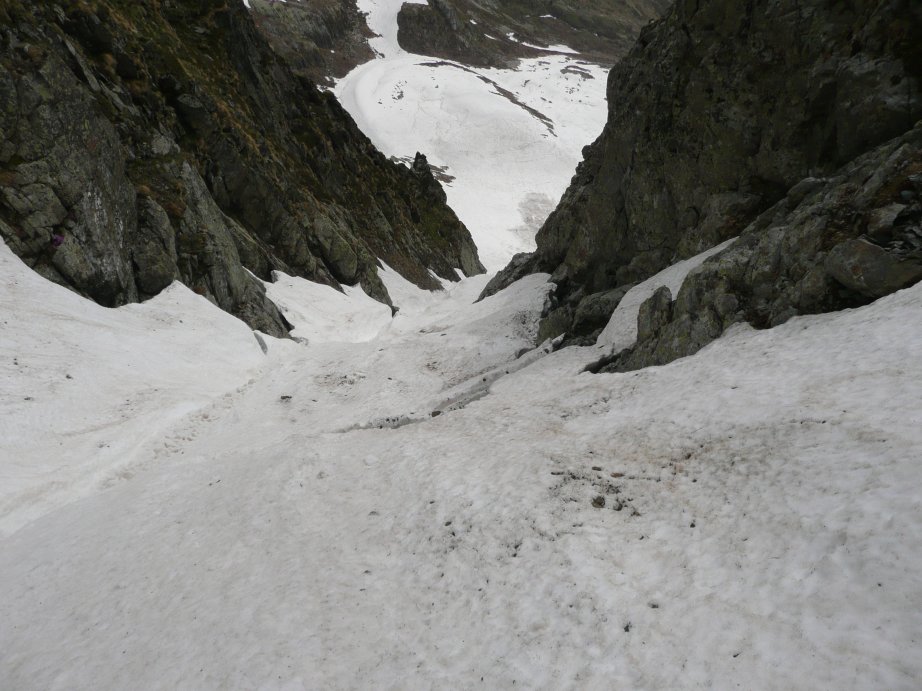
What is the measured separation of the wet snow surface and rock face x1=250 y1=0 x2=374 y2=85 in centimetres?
14423

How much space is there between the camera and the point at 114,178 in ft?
76.8

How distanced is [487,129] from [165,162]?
10615 centimetres

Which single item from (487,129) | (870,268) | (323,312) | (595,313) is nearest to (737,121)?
(595,313)

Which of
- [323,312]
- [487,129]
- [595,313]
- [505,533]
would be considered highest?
[487,129]

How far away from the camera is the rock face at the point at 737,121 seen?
14.0m

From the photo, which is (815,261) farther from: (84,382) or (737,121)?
(84,382)

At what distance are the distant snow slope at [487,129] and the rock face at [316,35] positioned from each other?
7.59 m

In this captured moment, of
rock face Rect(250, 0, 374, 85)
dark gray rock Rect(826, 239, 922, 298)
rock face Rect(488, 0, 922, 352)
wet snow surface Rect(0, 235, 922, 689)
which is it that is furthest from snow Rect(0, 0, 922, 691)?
rock face Rect(250, 0, 374, 85)

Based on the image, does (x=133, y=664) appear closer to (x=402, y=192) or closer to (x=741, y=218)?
(x=741, y=218)

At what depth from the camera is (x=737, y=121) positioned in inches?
758

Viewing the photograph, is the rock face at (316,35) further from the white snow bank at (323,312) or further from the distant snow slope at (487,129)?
the white snow bank at (323,312)

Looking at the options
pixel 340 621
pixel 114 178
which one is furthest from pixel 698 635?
pixel 114 178

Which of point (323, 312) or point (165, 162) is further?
point (323, 312)

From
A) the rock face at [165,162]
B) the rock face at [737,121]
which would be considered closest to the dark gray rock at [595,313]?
the rock face at [737,121]
